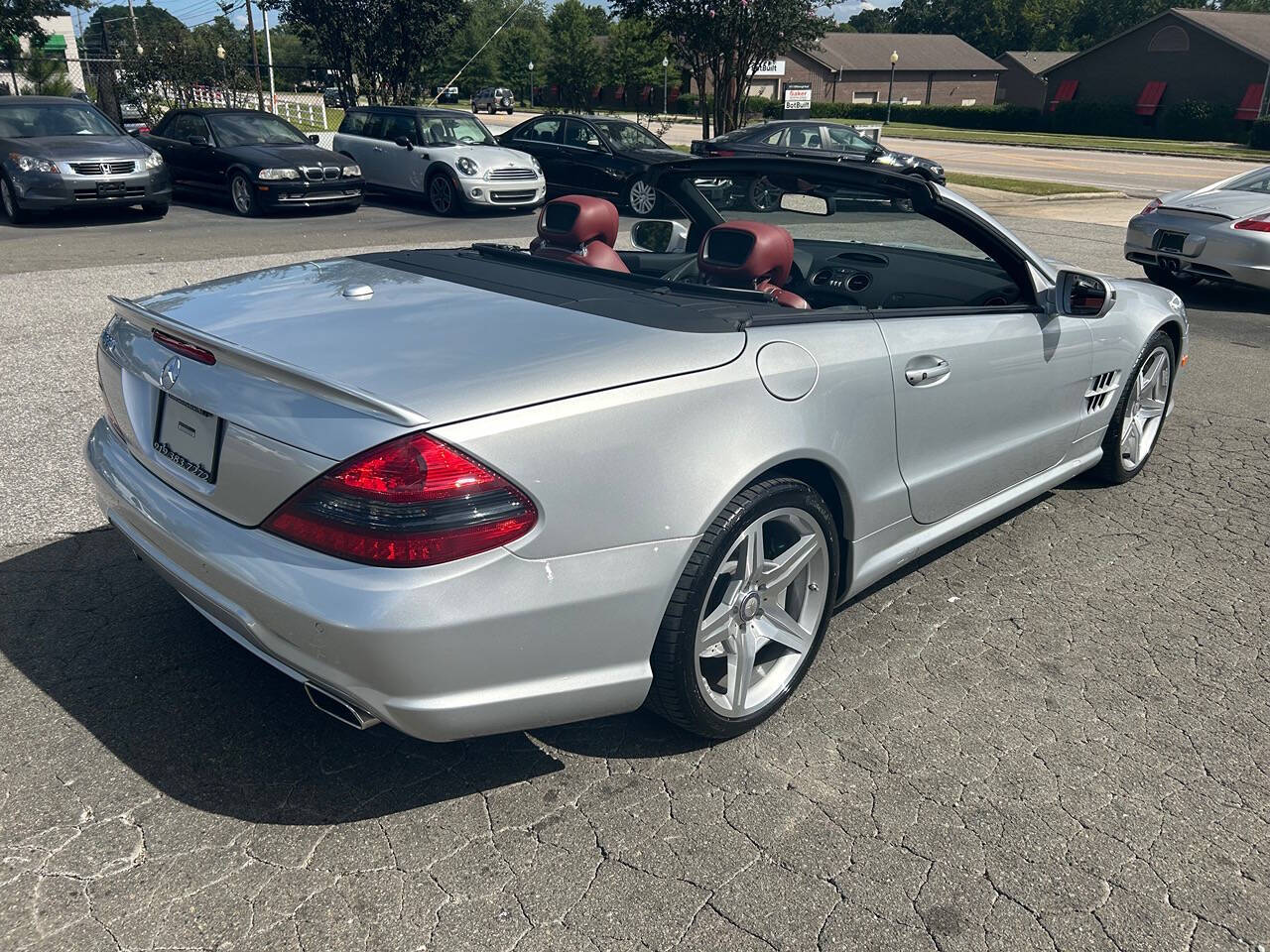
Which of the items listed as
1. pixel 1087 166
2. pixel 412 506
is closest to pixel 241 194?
pixel 412 506

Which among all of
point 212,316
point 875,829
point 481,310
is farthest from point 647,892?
point 212,316

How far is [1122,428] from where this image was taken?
15.8 feet

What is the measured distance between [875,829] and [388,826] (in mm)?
1219

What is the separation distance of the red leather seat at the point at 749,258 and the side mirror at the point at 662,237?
0.93 m

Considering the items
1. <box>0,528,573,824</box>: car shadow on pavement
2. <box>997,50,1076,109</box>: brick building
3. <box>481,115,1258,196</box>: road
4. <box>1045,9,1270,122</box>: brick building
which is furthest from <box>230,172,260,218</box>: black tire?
<box>997,50,1076,109</box>: brick building

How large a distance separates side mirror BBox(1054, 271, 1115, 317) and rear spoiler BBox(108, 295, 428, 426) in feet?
9.09

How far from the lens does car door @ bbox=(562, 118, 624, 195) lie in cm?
1633

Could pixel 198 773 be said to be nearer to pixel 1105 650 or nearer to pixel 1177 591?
pixel 1105 650

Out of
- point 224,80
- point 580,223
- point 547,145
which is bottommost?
point 547,145

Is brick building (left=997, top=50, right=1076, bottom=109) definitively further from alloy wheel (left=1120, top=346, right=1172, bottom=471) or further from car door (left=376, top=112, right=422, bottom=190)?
alloy wheel (left=1120, top=346, right=1172, bottom=471)

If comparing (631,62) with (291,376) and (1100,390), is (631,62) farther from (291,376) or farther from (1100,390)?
(291,376)

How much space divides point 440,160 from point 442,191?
439 millimetres

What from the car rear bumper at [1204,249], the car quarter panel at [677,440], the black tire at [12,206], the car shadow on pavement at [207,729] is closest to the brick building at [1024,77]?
the car rear bumper at [1204,249]

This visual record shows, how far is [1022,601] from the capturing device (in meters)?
3.89
